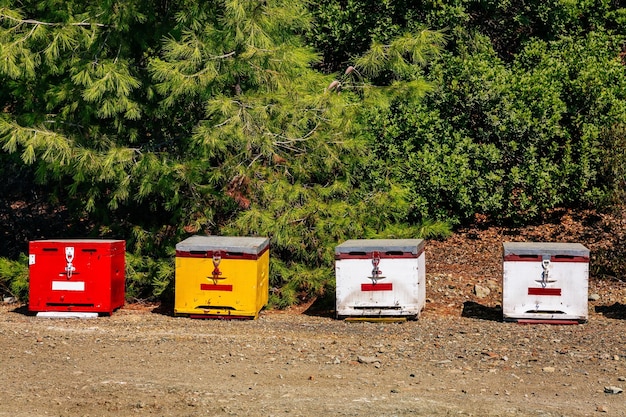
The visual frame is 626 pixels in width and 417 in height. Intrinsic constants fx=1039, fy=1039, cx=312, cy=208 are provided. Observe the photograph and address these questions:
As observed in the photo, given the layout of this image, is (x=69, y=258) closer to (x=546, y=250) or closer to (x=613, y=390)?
(x=546, y=250)

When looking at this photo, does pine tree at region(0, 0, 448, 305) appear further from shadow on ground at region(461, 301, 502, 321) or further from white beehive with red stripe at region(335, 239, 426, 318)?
shadow on ground at region(461, 301, 502, 321)

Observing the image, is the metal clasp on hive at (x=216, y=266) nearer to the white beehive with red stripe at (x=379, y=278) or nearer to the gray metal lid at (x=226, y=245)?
the gray metal lid at (x=226, y=245)

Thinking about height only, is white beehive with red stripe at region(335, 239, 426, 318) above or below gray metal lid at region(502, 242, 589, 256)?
below

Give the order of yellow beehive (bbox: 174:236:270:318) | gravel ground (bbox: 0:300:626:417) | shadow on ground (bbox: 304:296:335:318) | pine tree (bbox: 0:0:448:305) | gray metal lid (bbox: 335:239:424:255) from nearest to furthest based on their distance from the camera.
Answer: gravel ground (bbox: 0:300:626:417) < gray metal lid (bbox: 335:239:424:255) < yellow beehive (bbox: 174:236:270:318) < shadow on ground (bbox: 304:296:335:318) < pine tree (bbox: 0:0:448:305)

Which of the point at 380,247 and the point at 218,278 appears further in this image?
the point at 218,278

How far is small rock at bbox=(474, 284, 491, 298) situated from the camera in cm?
1352

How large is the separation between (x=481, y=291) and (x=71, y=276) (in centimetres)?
522

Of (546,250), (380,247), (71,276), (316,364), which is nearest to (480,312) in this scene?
(546,250)

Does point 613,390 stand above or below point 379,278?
below

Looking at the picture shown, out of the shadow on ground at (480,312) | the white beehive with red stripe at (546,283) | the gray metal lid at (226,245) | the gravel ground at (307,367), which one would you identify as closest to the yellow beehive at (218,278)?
the gray metal lid at (226,245)

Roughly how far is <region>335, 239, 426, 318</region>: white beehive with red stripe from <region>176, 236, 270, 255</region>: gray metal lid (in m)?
0.97

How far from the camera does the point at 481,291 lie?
13.6 metres

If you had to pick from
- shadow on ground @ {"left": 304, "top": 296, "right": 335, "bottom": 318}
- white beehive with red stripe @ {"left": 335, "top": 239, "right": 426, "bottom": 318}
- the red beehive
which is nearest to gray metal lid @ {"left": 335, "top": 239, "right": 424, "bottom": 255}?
white beehive with red stripe @ {"left": 335, "top": 239, "right": 426, "bottom": 318}

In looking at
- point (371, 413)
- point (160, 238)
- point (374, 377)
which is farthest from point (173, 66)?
point (371, 413)
